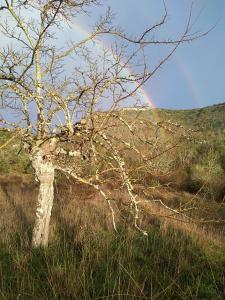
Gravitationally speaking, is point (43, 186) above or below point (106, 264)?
above

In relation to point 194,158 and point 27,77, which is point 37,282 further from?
point 194,158

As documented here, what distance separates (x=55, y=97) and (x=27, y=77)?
766 millimetres

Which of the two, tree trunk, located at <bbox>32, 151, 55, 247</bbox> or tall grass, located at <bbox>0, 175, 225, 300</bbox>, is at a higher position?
tree trunk, located at <bbox>32, 151, 55, 247</bbox>

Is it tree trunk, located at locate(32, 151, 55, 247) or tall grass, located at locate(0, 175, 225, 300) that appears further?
tree trunk, located at locate(32, 151, 55, 247)

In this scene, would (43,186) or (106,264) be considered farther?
(43,186)

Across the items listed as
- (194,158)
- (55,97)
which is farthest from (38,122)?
(194,158)

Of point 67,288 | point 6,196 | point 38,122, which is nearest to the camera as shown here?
point 67,288

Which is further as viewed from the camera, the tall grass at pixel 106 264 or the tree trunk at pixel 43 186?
the tree trunk at pixel 43 186

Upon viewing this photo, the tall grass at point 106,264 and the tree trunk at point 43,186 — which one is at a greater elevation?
the tree trunk at point 43,186

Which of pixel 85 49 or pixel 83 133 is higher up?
pixel 85 49

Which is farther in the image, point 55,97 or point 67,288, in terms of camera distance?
point 55,97

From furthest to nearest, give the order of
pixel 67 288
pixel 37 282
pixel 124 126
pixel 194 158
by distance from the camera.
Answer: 1. pixel 194 158
2. pixel 124 126
3. pixel 37 282
4. pixel 67 288

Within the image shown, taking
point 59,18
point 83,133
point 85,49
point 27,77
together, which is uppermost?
point 59,18

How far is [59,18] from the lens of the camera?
20.9 feet
